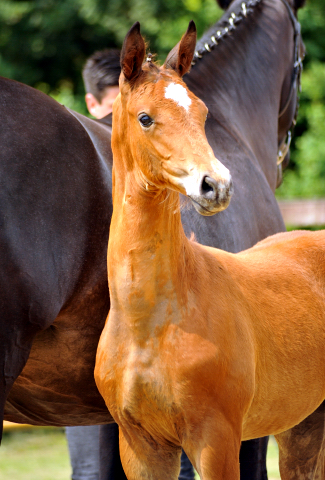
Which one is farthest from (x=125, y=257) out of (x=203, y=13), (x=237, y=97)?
(x=203, y=13)

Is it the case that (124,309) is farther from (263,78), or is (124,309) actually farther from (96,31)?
(96,31)

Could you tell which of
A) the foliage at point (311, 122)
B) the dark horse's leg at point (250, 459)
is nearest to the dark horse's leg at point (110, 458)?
the dark horse's leg at point (250, 459)

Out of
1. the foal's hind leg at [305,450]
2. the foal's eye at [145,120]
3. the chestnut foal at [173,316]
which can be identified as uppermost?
the foal's eye at [145,120]

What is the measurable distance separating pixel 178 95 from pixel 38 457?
5.37 meters

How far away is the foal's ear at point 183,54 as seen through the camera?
1919 mm

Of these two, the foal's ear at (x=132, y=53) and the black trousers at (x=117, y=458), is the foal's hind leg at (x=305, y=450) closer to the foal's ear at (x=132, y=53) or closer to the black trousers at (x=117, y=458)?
the black trousers at (x=117, y=458)

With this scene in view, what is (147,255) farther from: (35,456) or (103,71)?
(35,456)

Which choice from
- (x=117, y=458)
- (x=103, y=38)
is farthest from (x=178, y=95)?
(x=103, y=38)

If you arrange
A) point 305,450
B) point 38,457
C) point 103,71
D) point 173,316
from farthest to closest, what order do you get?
1. point 38,457
2. point 103,71
3. point 305,450
4. point 173,316

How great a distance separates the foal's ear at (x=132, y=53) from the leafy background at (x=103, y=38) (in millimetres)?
6821

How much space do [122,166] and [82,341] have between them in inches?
28.3

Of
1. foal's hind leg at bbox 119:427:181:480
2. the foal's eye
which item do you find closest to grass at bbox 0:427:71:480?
foal's hind leg at bbox 119:427:181:480

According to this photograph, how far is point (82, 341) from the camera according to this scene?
92.2 inches

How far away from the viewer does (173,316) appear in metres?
1.89
